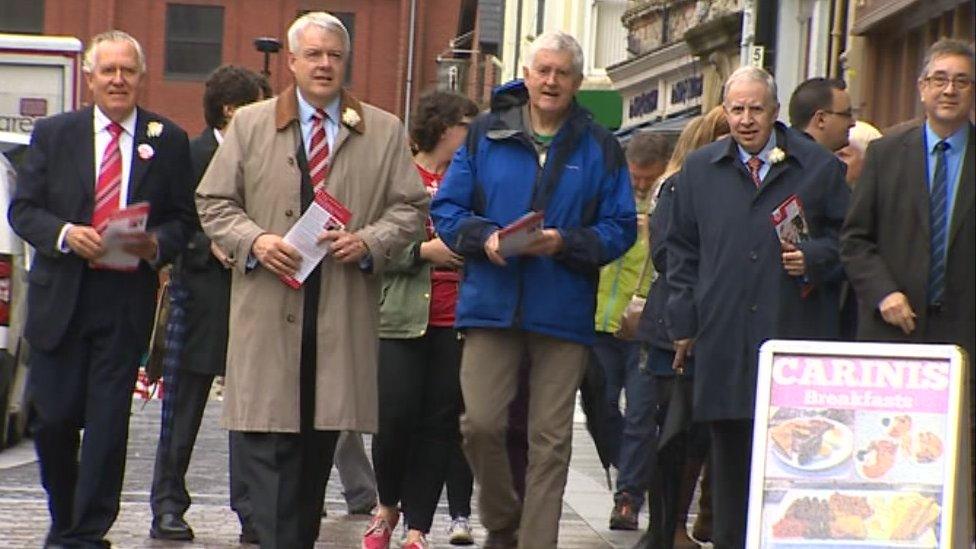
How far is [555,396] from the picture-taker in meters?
9.33

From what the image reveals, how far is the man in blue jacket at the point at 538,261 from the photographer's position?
925cm

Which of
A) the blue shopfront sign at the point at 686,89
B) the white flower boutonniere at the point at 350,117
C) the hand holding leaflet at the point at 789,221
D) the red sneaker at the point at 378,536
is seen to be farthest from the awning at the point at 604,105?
the white flower boutonniere at the point at 350,117

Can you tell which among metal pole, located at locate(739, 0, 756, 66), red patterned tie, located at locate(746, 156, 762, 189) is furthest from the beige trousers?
metal pole, located at locate(739, 0, 756, 66)

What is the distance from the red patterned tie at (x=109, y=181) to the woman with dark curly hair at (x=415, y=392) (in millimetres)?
1308

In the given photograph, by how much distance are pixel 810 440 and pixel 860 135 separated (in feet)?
11.8

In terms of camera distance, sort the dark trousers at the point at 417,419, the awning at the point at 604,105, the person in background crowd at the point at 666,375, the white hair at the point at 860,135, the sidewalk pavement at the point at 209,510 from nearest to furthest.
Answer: the person in background crowd at the point at 666,375
the dark trousers at the point at 417,419
the sidewalk pavement at the point at 209,510
the white hair at the point at 860,135
the awning at the point at 604,105

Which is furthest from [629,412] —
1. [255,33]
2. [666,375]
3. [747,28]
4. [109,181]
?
[255,33]

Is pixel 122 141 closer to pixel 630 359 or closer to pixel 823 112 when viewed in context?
pixel 823 112

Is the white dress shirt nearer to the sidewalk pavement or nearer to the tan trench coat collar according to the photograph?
the tan trench coat collar

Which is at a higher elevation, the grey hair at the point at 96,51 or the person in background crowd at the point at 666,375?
the grey hair at the point at 96,51

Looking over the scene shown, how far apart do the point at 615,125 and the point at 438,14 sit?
34250mm

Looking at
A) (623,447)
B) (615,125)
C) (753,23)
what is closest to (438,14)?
(615,125)

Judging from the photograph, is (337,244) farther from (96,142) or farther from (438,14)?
(438,14)

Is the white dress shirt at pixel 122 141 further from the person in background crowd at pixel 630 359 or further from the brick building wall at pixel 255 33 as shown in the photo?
the brick building wall at pixel 255 33
